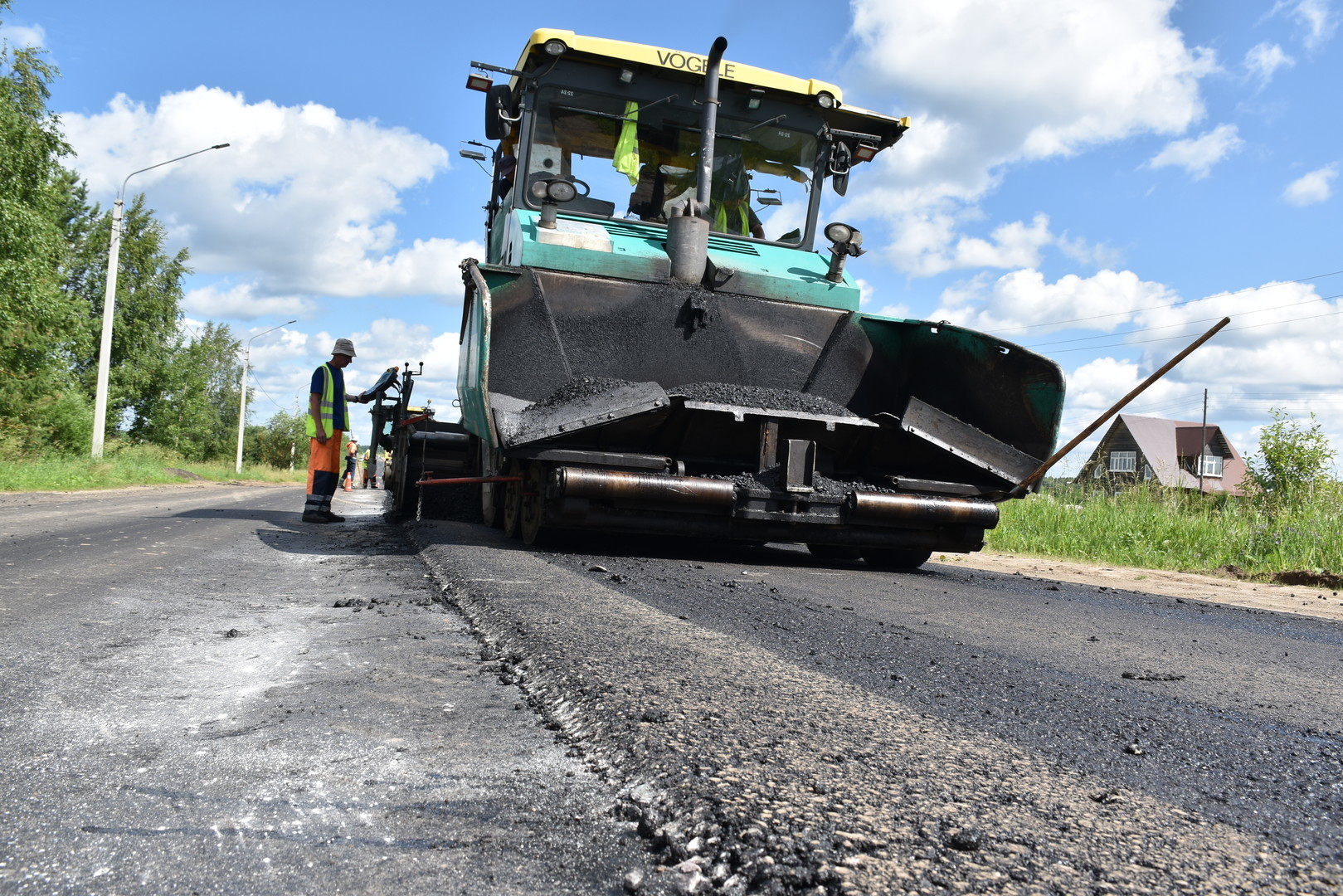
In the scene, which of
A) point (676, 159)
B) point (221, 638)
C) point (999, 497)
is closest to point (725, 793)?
point (221, 638)

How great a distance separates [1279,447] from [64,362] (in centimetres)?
3613

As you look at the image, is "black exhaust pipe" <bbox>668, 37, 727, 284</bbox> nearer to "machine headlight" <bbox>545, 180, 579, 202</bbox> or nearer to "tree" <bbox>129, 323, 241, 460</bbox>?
"machine headlight" <bbox>545, 180, 579, 202</bbox>

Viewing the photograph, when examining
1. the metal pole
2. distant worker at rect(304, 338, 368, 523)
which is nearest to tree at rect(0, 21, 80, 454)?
the metal pole

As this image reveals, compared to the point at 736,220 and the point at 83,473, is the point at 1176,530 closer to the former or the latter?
the point at 736,220

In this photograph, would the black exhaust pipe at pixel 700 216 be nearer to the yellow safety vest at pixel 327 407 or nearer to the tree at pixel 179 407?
the yellow safety vest at pixel 327 407

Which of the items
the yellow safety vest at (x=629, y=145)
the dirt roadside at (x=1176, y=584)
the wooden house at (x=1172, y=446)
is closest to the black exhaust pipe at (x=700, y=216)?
the yellow safety vest at (x=629, y=145)

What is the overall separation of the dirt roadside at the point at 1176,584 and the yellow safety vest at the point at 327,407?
217 inches

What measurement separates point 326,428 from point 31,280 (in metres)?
14.0

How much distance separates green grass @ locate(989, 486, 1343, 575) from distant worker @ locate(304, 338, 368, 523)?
731 cm

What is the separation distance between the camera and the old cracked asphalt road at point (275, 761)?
137 centimetres

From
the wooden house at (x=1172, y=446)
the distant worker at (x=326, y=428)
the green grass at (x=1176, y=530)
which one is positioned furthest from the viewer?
the wooden house at (x=1172, y=446)

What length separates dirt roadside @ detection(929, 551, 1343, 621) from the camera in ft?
21.0

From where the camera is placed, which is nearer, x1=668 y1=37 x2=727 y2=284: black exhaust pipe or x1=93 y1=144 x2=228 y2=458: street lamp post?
x1=668 y1=37 x2=727 y2=284: black exhaust pipe

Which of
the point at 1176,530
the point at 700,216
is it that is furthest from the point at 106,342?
the point at 1176,530
